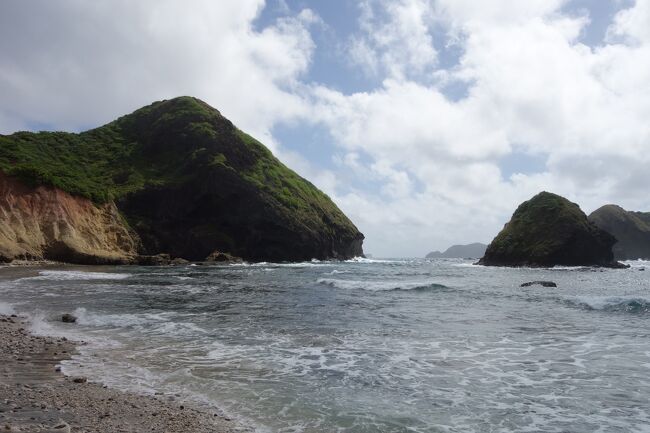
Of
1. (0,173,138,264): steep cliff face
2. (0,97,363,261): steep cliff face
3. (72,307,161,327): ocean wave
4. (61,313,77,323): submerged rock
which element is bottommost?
(72,307,161,327): ocean wave

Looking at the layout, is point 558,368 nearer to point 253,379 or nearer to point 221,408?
point 253,379

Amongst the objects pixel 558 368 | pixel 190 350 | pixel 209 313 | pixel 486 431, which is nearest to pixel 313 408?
pixel 486 431

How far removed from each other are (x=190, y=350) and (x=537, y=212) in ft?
305

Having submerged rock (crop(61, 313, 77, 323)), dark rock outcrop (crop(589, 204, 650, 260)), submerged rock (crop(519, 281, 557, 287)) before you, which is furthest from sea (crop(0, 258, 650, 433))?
dark rock outcrop (crop(589, 204, 650, 260))

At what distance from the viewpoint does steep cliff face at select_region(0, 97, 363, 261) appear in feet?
241

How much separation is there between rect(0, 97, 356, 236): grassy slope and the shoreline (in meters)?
58.7

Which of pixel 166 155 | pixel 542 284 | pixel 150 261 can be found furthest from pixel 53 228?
pixel 542 284

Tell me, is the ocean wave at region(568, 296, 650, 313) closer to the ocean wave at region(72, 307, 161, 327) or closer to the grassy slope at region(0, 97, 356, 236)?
the ocean wave at region(72, 307, 161, 327)

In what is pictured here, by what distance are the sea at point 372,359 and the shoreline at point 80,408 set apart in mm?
458

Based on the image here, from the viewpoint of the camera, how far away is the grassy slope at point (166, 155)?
7422cm

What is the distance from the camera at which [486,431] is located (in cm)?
744

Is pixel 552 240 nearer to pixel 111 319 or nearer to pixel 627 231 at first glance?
pixel 111 319

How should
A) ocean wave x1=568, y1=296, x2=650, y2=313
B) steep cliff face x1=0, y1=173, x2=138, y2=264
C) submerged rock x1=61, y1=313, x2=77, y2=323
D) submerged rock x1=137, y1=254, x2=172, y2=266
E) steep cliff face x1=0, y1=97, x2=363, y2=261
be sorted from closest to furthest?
1. submerged rock x1=61, y1=313, x2=77, y2=323
2. ocean wave x1=568, y1=296, x2=650, y2=313
3. steep cliff face x1=0, y1=173, x2=138, y2=264
4. submerged rock x1=137, y1=254, x2=172, y2=266
5. steep cliff face x1=0, y1=97, x2=363, y2=261

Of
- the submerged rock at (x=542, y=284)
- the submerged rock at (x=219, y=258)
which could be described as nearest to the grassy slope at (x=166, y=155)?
the submerged rock at (x=219, y=258)
